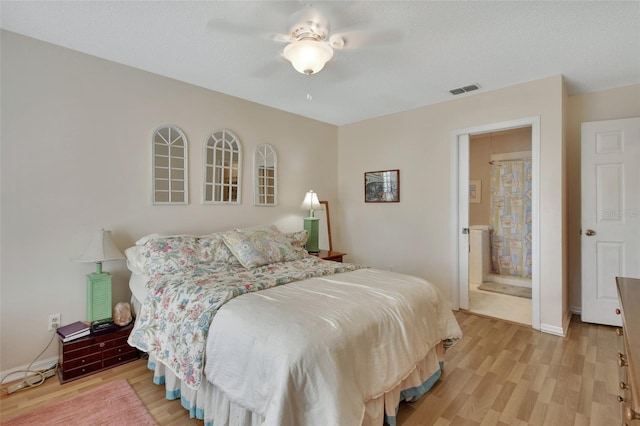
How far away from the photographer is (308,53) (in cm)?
201

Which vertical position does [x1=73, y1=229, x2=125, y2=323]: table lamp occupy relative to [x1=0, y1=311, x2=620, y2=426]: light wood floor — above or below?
above

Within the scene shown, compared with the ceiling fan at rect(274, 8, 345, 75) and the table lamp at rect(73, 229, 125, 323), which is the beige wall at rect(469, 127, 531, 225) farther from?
the table lamp at rect(73, 229, 125, 323)

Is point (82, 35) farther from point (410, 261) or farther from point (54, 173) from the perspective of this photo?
point (410, 261)

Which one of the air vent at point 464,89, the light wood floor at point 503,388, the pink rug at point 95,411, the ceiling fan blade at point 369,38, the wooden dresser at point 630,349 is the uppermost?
the air vent at point 464,89

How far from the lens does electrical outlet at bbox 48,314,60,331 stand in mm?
2364

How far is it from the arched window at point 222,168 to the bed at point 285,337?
2.91 feet

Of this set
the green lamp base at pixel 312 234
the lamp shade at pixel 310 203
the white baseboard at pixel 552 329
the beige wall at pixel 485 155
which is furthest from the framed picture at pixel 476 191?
the green lamp base at pixel 312 234

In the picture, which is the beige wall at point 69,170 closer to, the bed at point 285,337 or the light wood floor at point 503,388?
the bed at point 285,337

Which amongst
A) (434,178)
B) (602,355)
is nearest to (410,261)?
(434,178)

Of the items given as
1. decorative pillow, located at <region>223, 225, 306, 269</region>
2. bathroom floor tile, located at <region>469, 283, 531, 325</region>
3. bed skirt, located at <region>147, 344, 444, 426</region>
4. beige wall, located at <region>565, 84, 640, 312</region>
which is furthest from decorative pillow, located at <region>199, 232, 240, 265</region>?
beige wall, located at <region>565, 84, 640, 312</region>

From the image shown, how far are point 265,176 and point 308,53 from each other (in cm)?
196

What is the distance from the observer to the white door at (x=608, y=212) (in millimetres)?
2980

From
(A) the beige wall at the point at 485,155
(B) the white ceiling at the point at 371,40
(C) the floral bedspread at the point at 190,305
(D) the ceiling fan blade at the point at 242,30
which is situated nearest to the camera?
(C) the floral bedspread at the point at 190,305

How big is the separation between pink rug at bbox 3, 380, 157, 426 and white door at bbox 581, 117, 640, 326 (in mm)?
4060
